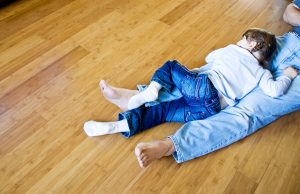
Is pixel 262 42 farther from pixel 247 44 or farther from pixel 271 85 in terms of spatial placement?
pixel 271 85

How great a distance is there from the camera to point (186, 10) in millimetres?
1756

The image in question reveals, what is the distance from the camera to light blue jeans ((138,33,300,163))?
108 cm

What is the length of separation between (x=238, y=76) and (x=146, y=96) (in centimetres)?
39

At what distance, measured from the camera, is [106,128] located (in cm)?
111

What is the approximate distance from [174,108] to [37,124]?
603 millimetres

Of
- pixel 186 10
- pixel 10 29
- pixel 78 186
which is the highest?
pixel 186 10

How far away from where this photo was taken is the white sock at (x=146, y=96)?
1.11m

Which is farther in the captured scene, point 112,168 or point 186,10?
point 186,10

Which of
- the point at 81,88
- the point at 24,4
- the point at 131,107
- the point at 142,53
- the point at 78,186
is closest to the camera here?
the point at 78,186

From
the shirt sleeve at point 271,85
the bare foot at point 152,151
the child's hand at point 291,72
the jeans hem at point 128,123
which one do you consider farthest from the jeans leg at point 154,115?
the child's hand at point 291,72

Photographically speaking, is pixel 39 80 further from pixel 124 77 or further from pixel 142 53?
pixel 142 53

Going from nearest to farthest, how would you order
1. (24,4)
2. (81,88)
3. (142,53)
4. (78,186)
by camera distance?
(78,186) < (81,88) < (142,53) < (24,4)

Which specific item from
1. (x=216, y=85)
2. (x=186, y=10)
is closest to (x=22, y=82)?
(x=216, y=85)

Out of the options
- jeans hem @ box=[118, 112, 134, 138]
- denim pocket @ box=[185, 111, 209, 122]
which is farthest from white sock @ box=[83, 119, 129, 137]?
denim pocket @ box=[185, 111, 209, 122]
